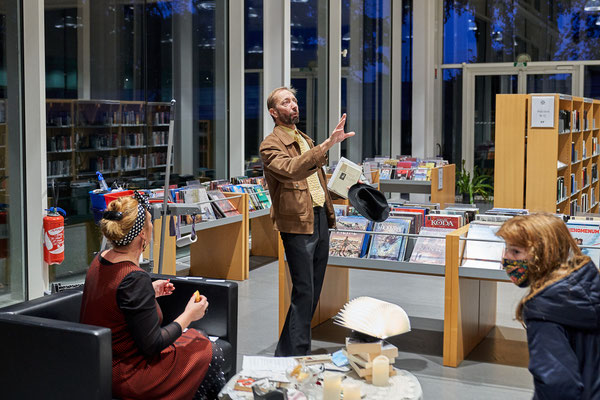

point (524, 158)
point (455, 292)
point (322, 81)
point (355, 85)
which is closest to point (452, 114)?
point (355, 85)

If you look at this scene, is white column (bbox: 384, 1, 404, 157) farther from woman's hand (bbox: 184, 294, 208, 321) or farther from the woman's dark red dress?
the woman's dark red dress

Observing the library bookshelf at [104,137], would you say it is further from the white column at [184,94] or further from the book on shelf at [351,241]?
the book on shelf at [351,241]

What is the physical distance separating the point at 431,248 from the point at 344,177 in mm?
901

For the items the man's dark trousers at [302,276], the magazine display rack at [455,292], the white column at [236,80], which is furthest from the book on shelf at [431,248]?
the white column at [236,80]

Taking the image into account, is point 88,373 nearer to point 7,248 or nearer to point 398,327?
point 398,327

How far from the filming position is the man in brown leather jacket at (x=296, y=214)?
164 inches

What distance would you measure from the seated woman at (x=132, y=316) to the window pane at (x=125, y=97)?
350 cm

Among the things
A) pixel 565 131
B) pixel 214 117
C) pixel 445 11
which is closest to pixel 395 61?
pixel 445 11

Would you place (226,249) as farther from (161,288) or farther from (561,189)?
(561,189)

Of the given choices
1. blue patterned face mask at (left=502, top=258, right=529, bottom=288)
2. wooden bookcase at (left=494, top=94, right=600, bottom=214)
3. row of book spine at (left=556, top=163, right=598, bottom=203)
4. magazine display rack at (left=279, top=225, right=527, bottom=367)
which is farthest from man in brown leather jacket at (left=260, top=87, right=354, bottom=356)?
row of book spine at (left=556, top=163, right=598, bottom=203)

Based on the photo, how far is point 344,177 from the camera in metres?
4.42

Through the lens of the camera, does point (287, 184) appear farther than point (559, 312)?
Yes

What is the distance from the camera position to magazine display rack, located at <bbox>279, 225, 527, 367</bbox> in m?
4.60

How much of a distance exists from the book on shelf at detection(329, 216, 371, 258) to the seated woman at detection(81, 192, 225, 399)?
1936 mm
